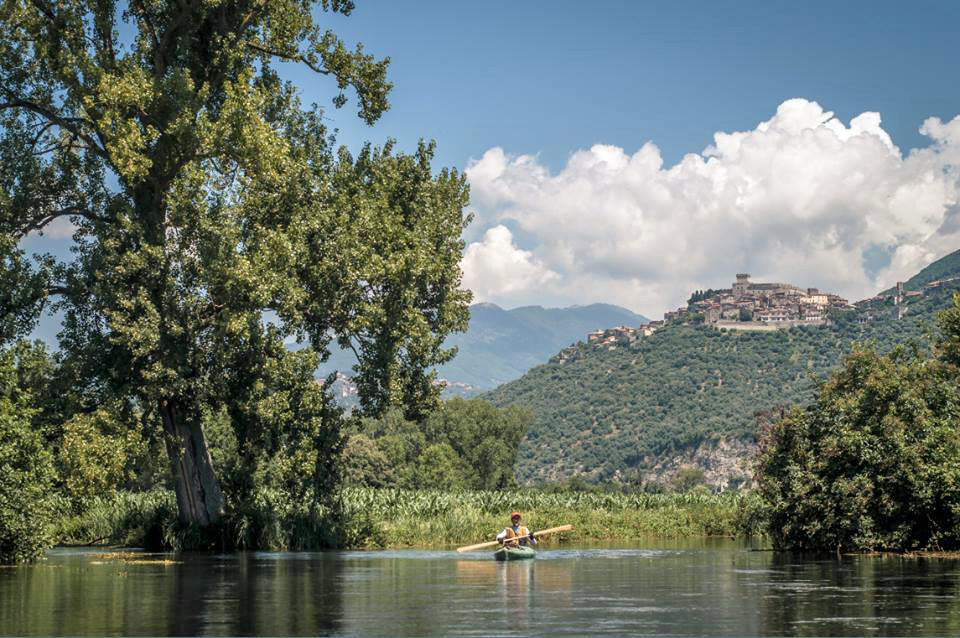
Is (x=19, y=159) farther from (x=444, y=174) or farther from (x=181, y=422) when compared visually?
(x=444, y=174)

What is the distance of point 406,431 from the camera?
14425cm

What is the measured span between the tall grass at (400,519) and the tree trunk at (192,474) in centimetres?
61

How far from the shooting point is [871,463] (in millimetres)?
38344

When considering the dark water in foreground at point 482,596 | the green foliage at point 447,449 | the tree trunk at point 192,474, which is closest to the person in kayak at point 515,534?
the dark water in foreground at point 482,596

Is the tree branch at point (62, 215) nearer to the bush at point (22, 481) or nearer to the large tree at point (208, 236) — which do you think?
the large tree at point (208, 236)

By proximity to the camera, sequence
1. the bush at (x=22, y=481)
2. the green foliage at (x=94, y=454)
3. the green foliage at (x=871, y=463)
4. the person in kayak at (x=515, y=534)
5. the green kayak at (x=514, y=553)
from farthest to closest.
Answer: the person in kayak at (x=515, y=534)
the green foliage at (x=871, y=463)
the green kayak at (x=514, y=553)
the green foliage at (x=94, y=454)
the bush at (x=22, y=481)

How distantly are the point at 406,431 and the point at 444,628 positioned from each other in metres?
126

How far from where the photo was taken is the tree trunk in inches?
1700

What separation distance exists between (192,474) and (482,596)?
2144 centimetres

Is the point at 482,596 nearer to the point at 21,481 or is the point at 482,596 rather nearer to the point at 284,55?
the point at 21,481

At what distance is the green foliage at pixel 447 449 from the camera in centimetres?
11931

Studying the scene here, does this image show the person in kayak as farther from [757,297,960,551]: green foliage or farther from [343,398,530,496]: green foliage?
[343,398,530,496]: green foliage

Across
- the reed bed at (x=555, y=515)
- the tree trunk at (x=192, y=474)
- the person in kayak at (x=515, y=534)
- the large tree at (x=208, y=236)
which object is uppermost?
the large tree at (x=208, y=236)

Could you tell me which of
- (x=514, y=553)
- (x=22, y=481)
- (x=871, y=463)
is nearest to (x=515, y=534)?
(x=514, y=553)
